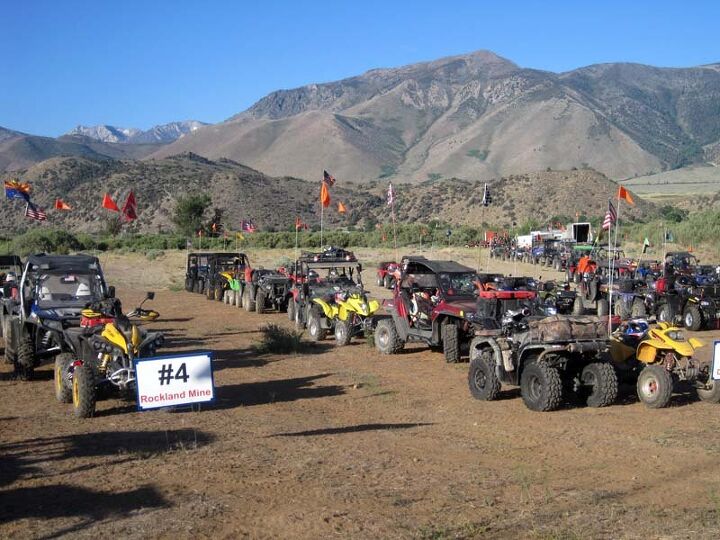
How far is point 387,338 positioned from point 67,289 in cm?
558

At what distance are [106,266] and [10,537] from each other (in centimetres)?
3619

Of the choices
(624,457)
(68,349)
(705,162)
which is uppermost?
(705,162)

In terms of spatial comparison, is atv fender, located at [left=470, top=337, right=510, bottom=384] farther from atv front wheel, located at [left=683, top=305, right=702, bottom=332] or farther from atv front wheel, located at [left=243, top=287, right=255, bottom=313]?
atv front wheel, located at [left=243, top=287, right=255, bottom=313]

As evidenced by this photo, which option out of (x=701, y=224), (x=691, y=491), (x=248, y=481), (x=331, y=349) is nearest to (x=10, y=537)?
(x=248, y=481)

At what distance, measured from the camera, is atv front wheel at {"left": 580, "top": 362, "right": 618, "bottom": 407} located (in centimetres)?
1027

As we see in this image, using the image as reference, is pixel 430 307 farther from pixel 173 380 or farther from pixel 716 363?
pixel 173 380

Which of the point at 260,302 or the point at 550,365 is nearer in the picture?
the point at 550,365

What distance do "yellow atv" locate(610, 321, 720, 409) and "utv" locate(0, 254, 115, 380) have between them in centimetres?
738

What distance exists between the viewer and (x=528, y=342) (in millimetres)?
10445

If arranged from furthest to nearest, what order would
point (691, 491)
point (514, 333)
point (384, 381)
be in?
point (384, 381)
point (514, 333)
point (691, 491)

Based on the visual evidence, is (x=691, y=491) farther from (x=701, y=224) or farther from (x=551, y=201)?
(x=551, y=201)

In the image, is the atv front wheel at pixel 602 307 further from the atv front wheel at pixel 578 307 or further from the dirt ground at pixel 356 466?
the dirt ground at pixel 356 466

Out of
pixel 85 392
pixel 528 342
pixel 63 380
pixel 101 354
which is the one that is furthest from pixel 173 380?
pixel 528 342

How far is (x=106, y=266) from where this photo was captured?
4041 centimetres
